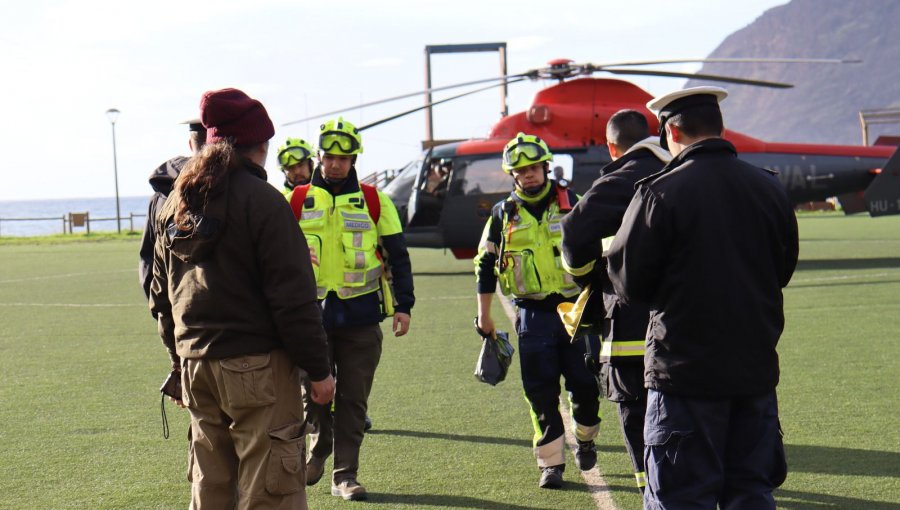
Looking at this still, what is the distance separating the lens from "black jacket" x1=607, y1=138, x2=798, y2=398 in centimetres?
339

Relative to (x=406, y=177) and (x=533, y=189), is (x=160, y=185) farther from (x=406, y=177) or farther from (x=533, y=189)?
(x=406, y=177)

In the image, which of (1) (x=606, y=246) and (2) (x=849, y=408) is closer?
(1) (x=606, y=246)

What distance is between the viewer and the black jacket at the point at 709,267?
339 centimetres

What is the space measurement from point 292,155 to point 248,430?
410 centimetres

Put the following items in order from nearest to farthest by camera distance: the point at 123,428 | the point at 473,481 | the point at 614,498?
the point at 614,498
the point at 473,481
the point at 123,428

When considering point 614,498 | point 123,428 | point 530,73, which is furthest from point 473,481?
point 530,73

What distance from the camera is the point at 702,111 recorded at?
3.52 meters

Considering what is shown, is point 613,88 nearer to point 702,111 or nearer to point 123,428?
point 123,428

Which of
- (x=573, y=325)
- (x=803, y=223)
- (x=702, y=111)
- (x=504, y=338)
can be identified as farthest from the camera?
(x=803, y=223)

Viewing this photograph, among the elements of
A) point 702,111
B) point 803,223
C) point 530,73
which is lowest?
point 803,223

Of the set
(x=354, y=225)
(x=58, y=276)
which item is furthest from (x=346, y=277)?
(x=58, y=276)

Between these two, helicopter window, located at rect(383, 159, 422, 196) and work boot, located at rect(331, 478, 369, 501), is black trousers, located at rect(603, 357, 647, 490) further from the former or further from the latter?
helicopter window, located at rect(383, 159, 422, 196)

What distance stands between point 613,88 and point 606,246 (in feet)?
46.3

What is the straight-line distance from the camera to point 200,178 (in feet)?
11.9
